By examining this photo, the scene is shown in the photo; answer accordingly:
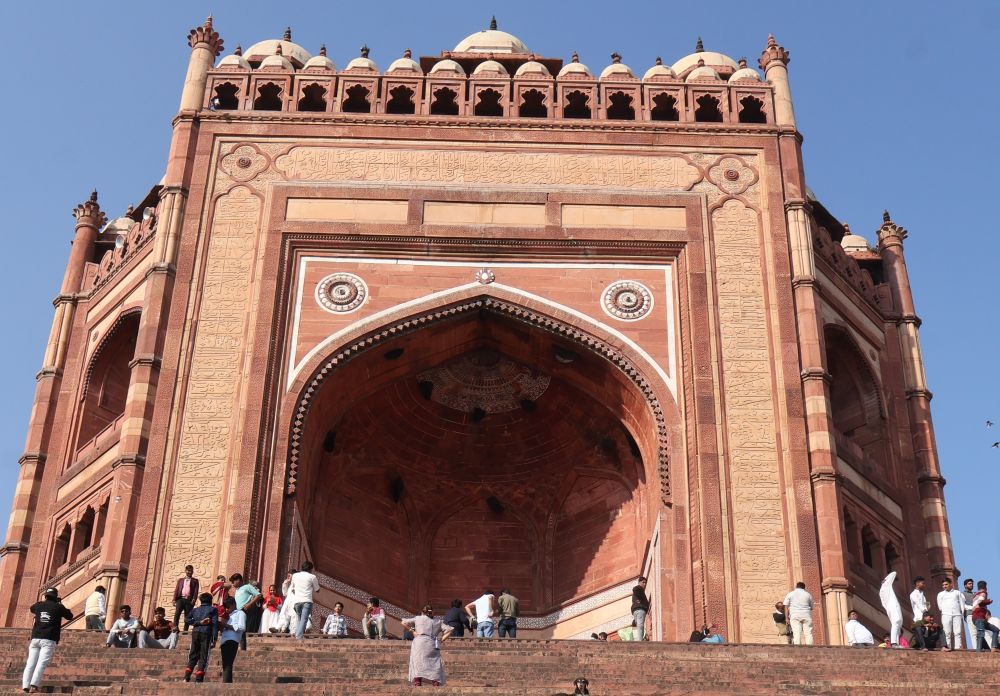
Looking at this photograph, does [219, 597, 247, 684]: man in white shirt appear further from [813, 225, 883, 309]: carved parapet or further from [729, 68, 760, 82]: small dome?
[729, 68, 760, 82]: small dome

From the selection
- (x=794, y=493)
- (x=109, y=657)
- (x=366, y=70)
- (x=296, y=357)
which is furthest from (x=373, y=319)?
(x=109, y=657)

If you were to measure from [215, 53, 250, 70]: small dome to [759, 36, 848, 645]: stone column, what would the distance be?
7.44 meters

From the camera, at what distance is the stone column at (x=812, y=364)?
18.8 m

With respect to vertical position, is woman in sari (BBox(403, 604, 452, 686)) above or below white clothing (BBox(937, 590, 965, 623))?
below

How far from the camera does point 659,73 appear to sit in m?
23.5

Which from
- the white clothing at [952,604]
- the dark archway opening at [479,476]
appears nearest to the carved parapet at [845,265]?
the dark archway opening at [479,476]

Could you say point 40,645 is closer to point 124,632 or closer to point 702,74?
point 124,632

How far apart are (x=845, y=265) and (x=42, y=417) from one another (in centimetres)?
1158

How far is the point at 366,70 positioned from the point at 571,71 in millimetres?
2911

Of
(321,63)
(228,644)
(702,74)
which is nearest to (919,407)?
(702,74)

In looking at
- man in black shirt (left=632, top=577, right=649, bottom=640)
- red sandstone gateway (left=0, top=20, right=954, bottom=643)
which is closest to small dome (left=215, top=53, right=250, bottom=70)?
red sandstone gateway (left=0, top=20, right=954, bottom=643)

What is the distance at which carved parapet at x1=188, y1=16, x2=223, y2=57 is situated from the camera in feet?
77.5

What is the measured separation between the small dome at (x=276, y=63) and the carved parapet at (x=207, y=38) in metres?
0.69

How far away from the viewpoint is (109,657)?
14.2m
